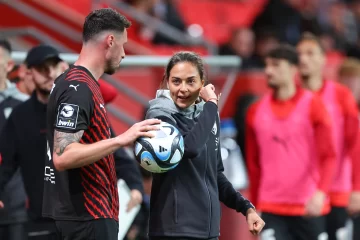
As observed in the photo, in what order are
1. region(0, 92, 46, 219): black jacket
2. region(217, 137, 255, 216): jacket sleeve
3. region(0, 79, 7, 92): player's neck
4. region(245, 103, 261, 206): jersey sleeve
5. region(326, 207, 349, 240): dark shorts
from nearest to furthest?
region(217, 137, 255, 216): jacket sleeve → region(0, 92, 46, 219): black jacket → region(0, 79, 7, 92): player's neck → region(245, 103, 261, 206): jersey sleeve → region(326, 207, 349, 240): dark shorts

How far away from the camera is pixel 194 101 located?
5.21 meters

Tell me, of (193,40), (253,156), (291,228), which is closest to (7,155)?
(253,156)

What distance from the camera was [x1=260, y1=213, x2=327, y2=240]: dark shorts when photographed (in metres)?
7.46

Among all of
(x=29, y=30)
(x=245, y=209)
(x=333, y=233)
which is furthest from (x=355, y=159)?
(x=29, y=30)

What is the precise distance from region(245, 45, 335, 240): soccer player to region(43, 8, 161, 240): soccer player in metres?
2.80

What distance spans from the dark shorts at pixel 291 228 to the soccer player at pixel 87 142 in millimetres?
2753

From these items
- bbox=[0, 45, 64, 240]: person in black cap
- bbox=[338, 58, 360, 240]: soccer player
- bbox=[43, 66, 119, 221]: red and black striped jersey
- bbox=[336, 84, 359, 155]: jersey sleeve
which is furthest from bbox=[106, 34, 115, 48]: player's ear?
bbox=[338, 58, 360, 240]: soccer player

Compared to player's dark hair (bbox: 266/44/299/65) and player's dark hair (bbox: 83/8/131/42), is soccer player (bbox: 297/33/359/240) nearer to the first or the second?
player's dark hair (bbox: 266/44/299/65)

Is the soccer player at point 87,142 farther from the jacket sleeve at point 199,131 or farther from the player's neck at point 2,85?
the player's neck at point 2,85

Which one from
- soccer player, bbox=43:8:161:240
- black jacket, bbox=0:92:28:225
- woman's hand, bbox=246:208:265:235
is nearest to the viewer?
soccer player, bbox=43:8:161:240

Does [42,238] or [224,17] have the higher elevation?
[224,17]

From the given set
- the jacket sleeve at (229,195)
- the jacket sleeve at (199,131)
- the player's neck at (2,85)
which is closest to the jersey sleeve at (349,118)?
the jacket sleeve at (229,195)

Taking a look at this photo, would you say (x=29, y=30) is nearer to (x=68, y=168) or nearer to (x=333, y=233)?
(x=333, y=233)

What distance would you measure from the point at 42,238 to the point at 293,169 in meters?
2.38
